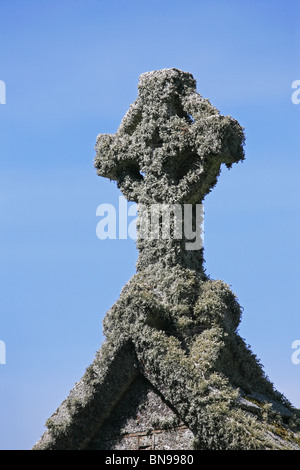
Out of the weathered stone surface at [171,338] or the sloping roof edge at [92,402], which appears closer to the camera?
the weathered stone surface at [171,338]

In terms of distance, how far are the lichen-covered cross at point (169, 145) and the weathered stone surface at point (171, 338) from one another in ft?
0.07

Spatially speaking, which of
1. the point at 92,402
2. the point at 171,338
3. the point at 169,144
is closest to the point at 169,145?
the point at 169,144

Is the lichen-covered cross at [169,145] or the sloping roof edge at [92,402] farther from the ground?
the lichen-covered cross at [169,145]

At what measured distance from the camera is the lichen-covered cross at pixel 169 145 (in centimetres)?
1680

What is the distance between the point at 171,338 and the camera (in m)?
15.5

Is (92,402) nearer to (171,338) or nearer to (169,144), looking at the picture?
(171,338)

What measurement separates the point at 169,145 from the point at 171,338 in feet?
13.4

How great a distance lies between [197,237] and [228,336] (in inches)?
91.0

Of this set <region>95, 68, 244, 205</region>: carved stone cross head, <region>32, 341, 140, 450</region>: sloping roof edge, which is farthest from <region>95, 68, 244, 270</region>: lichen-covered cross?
<region>32, 341, 140, 450</region>: sloping roof edge

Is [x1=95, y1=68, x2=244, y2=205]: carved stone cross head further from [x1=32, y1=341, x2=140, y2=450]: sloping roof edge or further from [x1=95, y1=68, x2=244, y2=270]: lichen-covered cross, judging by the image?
[x1=32, y1=341, x2=140, y2=450]: sloping roof edge

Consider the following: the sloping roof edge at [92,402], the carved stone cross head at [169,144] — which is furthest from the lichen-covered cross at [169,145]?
the sloping roof edge at [92,402]

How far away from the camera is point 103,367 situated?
15594 mm

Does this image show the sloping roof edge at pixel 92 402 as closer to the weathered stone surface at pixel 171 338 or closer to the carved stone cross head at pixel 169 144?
the weathered stone surface at pixel 171 338
